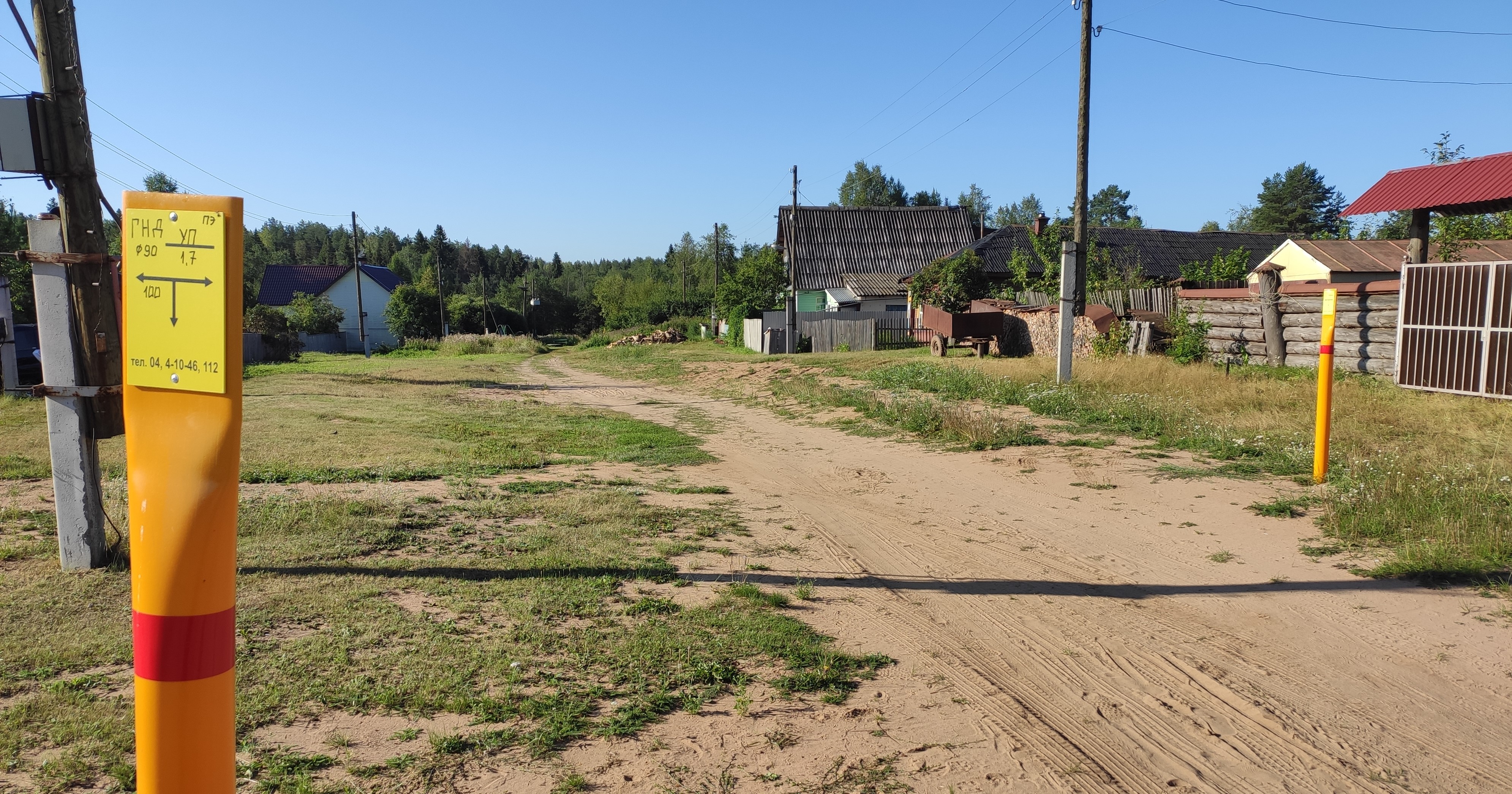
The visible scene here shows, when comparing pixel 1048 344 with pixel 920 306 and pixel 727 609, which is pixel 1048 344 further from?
pixel 727 609

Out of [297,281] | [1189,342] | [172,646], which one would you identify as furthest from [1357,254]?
[297,281]

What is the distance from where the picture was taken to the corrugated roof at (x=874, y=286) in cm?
4225

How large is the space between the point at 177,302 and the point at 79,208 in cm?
483

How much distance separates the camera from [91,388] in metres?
5.78

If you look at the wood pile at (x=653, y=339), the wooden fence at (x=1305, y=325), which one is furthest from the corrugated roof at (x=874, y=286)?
the wooden fence at (x=1305, y=325)

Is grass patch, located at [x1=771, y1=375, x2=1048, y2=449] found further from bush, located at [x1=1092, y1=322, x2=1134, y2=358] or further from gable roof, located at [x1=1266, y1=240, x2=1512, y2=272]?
gable roof, located at [x1=1266, y1=240, x2=1512, y2=272]

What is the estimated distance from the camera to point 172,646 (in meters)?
1.99

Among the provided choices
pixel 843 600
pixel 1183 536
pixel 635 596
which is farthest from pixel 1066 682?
pixel 1183 536

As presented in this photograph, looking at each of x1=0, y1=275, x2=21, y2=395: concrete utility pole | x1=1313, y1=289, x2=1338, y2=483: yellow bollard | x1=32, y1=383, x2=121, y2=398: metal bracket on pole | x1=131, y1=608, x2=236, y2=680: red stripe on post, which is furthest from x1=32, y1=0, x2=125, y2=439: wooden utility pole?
x1=0, y1=275, x2=21, y2=395: concrete utility pole

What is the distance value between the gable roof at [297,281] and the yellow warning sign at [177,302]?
6895 centimetres

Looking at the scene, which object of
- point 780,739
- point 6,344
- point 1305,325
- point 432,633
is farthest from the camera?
point 6,344

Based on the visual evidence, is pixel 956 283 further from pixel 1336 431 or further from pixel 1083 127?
pixel 1336 431

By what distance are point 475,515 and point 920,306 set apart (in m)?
30.5

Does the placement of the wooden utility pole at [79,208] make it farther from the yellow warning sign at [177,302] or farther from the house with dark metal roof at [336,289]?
the house with dark metal roof at [336,289]
